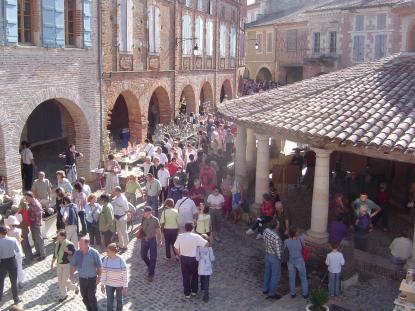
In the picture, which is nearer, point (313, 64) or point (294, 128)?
point (294, 128)

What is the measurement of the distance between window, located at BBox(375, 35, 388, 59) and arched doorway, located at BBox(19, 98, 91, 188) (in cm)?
2149

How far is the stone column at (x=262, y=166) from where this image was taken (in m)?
13.4

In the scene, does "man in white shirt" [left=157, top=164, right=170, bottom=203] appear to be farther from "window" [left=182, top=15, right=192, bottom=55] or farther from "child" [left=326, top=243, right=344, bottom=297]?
"window" [left=182, top=15, right=192, bottom=55]

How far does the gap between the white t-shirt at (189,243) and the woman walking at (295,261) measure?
1586mm

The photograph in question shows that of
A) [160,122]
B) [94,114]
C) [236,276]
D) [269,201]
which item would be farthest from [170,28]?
[236,276]

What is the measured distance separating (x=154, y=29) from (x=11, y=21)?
935cm

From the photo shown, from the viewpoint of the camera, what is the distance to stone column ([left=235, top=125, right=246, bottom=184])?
15828mm

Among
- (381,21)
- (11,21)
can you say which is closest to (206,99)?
(381,21)

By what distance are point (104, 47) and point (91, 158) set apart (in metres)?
4.04

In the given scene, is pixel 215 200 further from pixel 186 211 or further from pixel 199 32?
pixel 199 32

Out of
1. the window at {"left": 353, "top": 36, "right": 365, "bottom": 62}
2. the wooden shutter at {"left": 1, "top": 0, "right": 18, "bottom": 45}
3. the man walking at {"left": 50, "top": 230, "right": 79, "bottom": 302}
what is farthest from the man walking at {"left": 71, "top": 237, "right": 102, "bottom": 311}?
the window at {"left": 353, "top": 36, "right": 365, "bottom": 62}

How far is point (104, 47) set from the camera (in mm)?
18234

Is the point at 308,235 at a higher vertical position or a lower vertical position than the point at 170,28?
lower

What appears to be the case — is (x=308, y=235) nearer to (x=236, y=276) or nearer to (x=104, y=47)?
(x=236, y=276)
